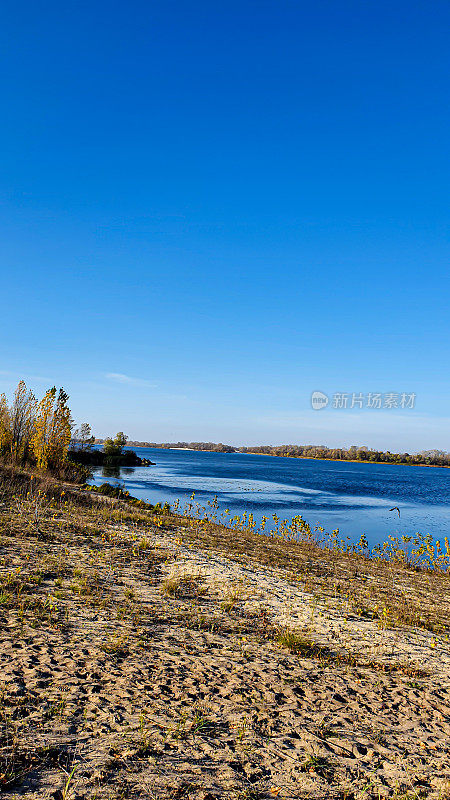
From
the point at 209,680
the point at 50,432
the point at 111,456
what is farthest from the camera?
the point at 111,456

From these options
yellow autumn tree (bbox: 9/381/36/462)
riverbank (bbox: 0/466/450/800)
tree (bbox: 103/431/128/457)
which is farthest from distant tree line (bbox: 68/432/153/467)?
riverbank (bbox: 0/466/450/800)

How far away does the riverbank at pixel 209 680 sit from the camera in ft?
13.4

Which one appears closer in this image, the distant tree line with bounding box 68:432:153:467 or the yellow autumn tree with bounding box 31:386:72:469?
the yellow autumn tree with bounding box 31:386:72:469

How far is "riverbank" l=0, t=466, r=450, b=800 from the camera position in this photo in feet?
13.4

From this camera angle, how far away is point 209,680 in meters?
5.75

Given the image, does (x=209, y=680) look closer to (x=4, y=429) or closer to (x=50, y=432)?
(x=50, y=432)

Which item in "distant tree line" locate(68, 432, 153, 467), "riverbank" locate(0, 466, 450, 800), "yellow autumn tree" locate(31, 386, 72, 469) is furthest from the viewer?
"distant tree line" locate(68, 432, 153, 467)

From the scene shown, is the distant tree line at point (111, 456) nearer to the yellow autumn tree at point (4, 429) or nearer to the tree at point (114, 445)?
the tree at point (114, 445)

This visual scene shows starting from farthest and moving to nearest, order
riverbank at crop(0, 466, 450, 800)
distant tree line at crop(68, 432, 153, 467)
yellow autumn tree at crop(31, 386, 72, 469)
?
distant tree line at crop(68, 432, 153, 467) → yellow autumn tree at crop(31, 386, 72, 469) → riverbank at crop(0, 466, 450, 800)

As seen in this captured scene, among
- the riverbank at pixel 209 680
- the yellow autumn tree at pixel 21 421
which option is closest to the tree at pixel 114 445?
the yellow autumn tree at pixel 21 421

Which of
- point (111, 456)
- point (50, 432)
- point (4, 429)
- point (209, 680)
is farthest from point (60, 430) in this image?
point (111, 456)

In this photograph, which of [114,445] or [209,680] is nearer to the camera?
[209,680]

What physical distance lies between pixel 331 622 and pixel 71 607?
480 centimetres

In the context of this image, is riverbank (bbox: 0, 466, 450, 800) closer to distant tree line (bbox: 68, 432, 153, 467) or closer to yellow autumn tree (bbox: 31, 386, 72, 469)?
yellow autumn tree (bbox: 31, 386, 72, 469)
